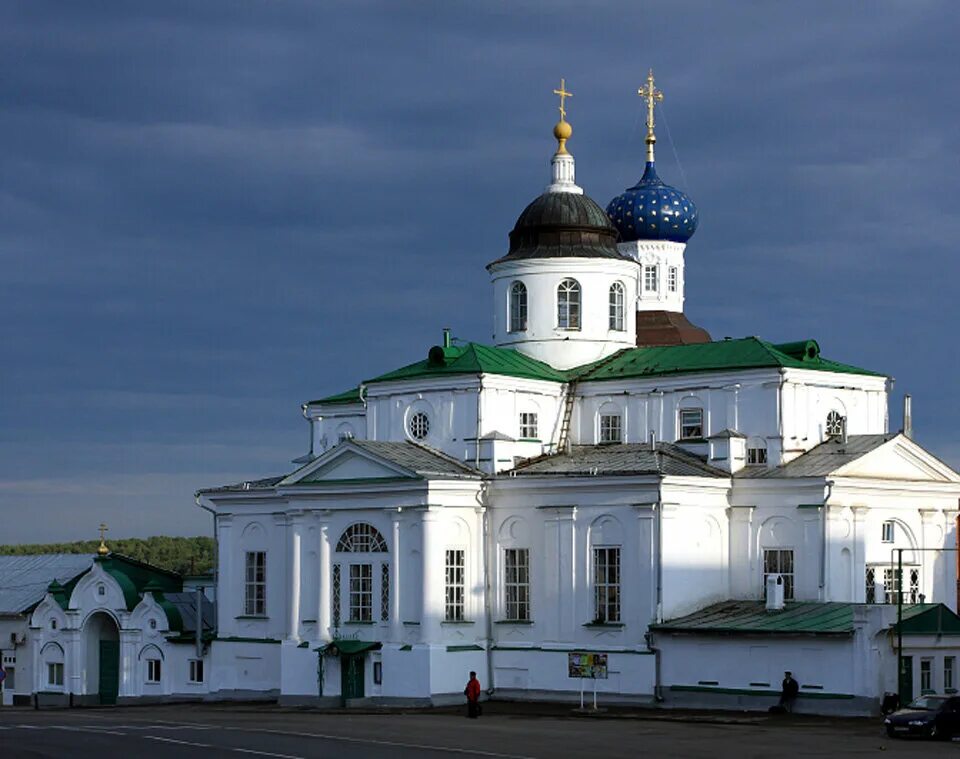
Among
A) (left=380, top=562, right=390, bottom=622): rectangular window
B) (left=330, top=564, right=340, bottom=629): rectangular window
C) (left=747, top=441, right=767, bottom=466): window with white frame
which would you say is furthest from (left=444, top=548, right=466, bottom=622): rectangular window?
(left=747, top=441, right=767, bottom=466): window with white frame

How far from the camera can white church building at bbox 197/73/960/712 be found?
180 ft

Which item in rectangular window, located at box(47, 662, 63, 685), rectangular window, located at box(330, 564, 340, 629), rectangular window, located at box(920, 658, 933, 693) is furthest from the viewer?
rectangular window, located at box(47, 662, 63, 685)

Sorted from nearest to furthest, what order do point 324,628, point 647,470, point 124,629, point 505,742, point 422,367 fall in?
point 505,742 → point 647,470 → point 324,628 → point 422,367 → point 124,629

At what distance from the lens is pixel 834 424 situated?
194 feet

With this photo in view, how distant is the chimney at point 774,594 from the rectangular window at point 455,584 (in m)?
9.29

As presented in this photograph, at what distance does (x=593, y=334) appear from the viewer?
2510 inches

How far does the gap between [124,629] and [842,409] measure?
86.4 ft

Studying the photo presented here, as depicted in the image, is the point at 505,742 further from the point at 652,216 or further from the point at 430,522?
the point at 652,216

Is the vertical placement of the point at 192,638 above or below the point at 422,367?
below

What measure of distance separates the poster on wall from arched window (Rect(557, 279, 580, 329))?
13.2m

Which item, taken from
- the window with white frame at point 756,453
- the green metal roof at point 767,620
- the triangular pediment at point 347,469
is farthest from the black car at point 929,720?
the triangular pediment at point 347,469

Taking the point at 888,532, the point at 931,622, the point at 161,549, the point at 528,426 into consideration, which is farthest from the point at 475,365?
the point at 161,549

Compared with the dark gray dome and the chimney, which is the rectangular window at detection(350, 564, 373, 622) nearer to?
the chimney

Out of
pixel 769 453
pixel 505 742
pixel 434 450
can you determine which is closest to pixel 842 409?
pixel 769 453
